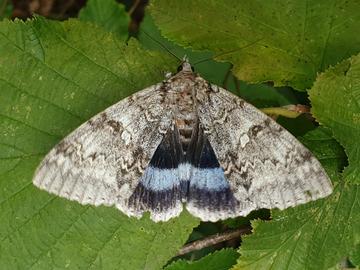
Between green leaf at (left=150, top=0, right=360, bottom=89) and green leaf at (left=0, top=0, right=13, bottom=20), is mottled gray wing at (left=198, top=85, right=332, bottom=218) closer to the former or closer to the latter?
green leaf at (left=150, top=0, right=360, bottom=89)

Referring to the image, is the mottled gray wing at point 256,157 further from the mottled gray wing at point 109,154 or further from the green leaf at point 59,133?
the green leaf at point 59,133

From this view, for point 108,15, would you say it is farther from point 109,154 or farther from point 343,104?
point 343,104

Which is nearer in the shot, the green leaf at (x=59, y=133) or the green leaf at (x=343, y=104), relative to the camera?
the green leaf at (x=343, y=104)

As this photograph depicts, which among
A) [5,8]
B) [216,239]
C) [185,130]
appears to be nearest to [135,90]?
[185,130]

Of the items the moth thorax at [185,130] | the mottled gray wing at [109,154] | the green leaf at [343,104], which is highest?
the green leaf at [343,104]

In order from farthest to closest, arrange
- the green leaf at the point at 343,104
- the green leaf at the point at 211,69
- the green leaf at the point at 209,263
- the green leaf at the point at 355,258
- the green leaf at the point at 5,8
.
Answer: the green leaf at the point at 5,8, the green leaf at the point at 211,69, the green leaf at the point at 209,263, the green leaf at the point at 355,258, the green leaf at the point at 343,104

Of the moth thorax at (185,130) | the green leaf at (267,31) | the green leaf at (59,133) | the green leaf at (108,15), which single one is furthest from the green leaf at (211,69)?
the moth thorax at (185,130)

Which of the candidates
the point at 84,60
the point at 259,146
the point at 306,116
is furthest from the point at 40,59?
the point at 306,116
